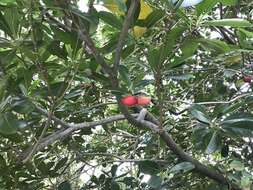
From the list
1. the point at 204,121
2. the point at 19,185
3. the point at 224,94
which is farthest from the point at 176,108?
the point at 19,185

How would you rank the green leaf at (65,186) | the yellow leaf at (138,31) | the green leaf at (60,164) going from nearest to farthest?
the yellow leaf at (138,31), the green leaf at (65,186), the green leaf at (60,164)

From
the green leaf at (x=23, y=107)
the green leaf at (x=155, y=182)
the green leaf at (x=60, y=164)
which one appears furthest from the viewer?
the green leaf at (x=60, y=164)

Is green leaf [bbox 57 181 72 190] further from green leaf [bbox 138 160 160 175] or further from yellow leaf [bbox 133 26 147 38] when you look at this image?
yellow leaf [bbox 133 26 147 38]

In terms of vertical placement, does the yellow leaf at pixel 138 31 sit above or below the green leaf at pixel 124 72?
above

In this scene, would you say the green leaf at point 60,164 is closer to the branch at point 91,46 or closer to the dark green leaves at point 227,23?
the branch at point 91,46

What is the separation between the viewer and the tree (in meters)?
1.04

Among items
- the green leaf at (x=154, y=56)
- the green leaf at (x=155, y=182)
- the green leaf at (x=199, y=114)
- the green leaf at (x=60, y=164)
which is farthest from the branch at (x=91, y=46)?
the green leaf at (x=60, y=164)

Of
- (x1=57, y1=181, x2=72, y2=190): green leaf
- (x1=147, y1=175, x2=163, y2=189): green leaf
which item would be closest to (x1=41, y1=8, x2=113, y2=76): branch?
(x1=147, y1=175, x2=163, y2=189): green leaf

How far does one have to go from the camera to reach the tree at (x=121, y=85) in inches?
41.1

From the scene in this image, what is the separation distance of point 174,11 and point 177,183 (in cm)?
82

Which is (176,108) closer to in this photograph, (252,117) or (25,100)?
(252,117)

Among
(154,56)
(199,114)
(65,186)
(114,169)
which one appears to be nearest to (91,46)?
(154,56)

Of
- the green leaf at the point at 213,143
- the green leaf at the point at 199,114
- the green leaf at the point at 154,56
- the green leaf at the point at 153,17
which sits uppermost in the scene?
the green leaf at the point at 153,17

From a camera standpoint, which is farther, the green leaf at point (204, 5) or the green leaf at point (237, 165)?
the green leaf at point (237, 165)
